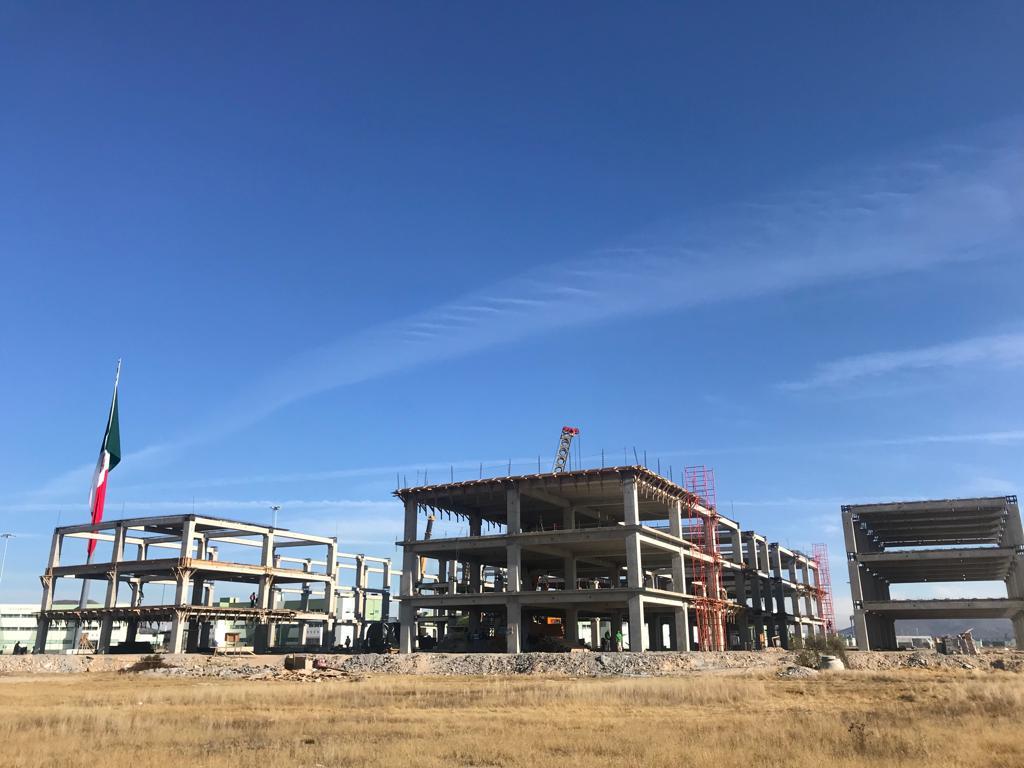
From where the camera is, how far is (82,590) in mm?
89188

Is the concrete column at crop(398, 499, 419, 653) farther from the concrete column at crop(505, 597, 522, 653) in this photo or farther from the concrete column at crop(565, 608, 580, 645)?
the concrete column at crop(565, 608, 580, 645)

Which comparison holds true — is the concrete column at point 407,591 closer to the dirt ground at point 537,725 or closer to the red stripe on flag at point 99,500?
the dirt ground at point 537,725

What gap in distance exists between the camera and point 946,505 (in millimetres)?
69875

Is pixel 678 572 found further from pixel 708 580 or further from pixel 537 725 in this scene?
pixel 537 725

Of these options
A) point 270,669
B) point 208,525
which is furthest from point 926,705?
point 208,525

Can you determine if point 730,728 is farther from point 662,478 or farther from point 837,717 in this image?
point 662,478

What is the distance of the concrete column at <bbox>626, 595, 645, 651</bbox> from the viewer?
60.7 meters

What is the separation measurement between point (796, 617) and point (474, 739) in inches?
3920

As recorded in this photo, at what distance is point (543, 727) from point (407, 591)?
50910mm

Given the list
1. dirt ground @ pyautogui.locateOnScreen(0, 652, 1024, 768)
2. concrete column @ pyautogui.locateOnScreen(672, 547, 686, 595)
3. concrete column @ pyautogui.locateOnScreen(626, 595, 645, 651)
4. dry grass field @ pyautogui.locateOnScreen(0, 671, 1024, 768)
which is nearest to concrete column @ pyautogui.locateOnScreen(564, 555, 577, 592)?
concrete column @ pyautogui.locateOnScreen(626, 595, 645, 651)

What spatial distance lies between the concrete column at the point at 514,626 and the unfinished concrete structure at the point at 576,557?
0.09 m

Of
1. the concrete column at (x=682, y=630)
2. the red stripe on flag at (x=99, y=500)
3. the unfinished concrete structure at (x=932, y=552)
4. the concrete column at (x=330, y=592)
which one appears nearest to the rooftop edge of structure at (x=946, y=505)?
the unfinished concrete structure at (x=932, y=552)

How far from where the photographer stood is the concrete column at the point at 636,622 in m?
60.7

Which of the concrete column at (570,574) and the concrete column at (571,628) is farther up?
the concrete column at (570,574)
